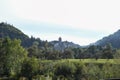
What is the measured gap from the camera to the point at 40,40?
179625 mm

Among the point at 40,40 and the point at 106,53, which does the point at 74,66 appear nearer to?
the point at 106,53

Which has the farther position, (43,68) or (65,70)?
(65,70)

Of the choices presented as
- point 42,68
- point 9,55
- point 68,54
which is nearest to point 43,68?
point 42,68

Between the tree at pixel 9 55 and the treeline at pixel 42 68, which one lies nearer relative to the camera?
the treeline at pixel 42 68

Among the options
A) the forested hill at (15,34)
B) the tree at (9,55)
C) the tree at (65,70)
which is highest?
the forested hill at (15,34)

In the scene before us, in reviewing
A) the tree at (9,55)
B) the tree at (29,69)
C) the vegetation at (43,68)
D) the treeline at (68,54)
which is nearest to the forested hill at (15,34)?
the treeline at (68,54)

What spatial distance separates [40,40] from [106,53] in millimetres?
84880

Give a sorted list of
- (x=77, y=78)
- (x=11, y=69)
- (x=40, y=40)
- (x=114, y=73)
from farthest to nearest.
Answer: (x=40, y=40) < (x=11, y=69) < (x=77, y=78) < (x=114, y=73)

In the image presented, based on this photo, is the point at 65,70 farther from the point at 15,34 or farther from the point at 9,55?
the point at 15,34

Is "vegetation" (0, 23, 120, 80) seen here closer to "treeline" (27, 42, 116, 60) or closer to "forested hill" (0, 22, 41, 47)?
"treeline" (27, 42, 116, 60)

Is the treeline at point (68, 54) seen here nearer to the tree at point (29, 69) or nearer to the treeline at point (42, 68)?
the treeline at point (42, 68)

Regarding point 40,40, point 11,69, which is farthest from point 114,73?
point 40,40

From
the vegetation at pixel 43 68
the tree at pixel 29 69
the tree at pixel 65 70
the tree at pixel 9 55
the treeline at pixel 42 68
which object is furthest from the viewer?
the tree at pixel 9 55

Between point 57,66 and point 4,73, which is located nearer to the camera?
point 57,66
